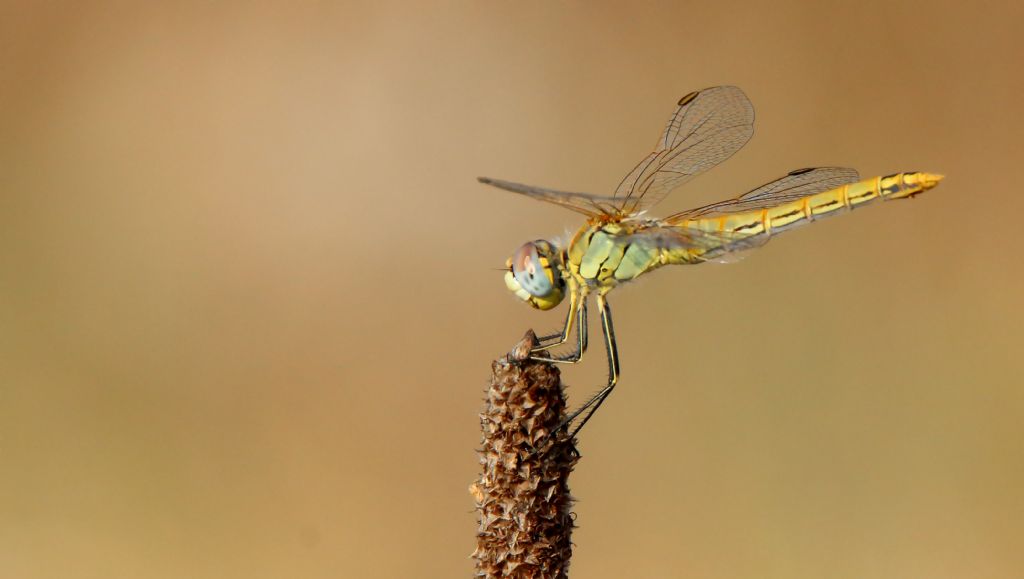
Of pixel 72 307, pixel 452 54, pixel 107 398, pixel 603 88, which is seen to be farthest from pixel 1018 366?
pixel 72 307

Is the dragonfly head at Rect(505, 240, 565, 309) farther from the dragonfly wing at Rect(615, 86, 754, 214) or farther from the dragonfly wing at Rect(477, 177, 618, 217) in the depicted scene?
the dragonfly wing at Rect(615, 86, 754, 214)

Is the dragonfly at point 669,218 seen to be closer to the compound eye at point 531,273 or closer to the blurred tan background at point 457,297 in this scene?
the compound eye at point 531,273

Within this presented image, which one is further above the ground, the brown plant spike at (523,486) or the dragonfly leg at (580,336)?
the dragonfly leg at (580,336)

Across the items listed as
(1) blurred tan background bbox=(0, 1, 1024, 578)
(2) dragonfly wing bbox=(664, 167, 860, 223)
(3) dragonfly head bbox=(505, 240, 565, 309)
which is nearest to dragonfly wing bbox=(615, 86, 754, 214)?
(2) dragonfly wing bbox=(664, 167, 860, 223)

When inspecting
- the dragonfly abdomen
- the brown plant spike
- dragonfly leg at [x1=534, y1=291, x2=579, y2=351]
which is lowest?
the brown plant spike

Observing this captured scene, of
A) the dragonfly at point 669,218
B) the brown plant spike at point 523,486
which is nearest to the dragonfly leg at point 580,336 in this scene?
the dragonfly at point 669,218

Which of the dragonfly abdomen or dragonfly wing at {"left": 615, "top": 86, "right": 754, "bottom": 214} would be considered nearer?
the dragonfly abdomen

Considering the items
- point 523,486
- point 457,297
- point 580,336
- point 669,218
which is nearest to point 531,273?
point 580,336
